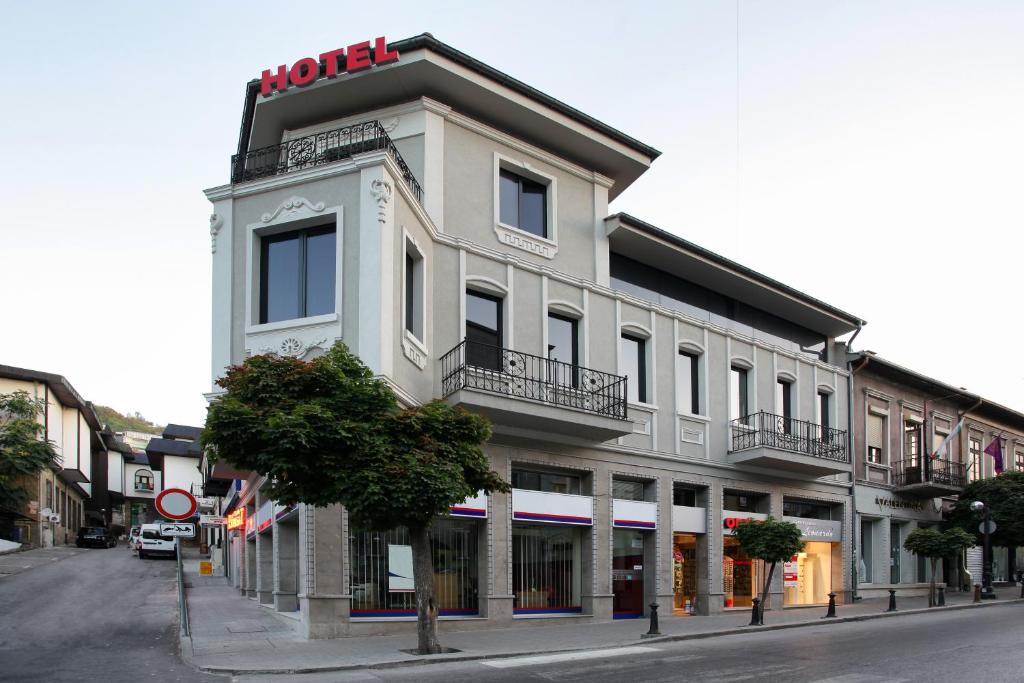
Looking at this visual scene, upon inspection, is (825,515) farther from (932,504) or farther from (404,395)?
(404,395)

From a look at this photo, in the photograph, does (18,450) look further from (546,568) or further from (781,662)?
(781,662)

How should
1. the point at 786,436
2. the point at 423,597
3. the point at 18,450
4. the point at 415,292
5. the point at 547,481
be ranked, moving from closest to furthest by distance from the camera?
the point at 423,597 < the point at 415,292 < the point at 547,481 < the point at 786,436 < the point at 18,450

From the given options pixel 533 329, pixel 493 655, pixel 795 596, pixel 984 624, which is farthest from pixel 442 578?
pixel 795 596

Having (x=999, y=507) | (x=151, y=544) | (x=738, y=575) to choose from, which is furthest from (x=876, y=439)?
(x=151, y=544)

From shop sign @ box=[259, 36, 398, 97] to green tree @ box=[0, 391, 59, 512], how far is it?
107 ft

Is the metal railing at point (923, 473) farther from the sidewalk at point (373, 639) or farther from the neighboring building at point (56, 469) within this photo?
the neighboring building at point (56, 469)

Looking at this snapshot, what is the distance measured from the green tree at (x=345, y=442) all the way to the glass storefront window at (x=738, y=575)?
12697 millimetres

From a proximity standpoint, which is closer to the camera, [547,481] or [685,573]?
[547,481]

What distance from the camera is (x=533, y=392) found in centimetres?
1920

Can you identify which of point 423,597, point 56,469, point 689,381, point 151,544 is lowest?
point 151,544

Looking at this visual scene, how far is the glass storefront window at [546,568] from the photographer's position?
19.5 metres

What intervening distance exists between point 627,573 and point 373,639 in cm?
813

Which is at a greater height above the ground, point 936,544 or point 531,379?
point 531,379

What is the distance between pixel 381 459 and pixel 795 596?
18329 millimetres
